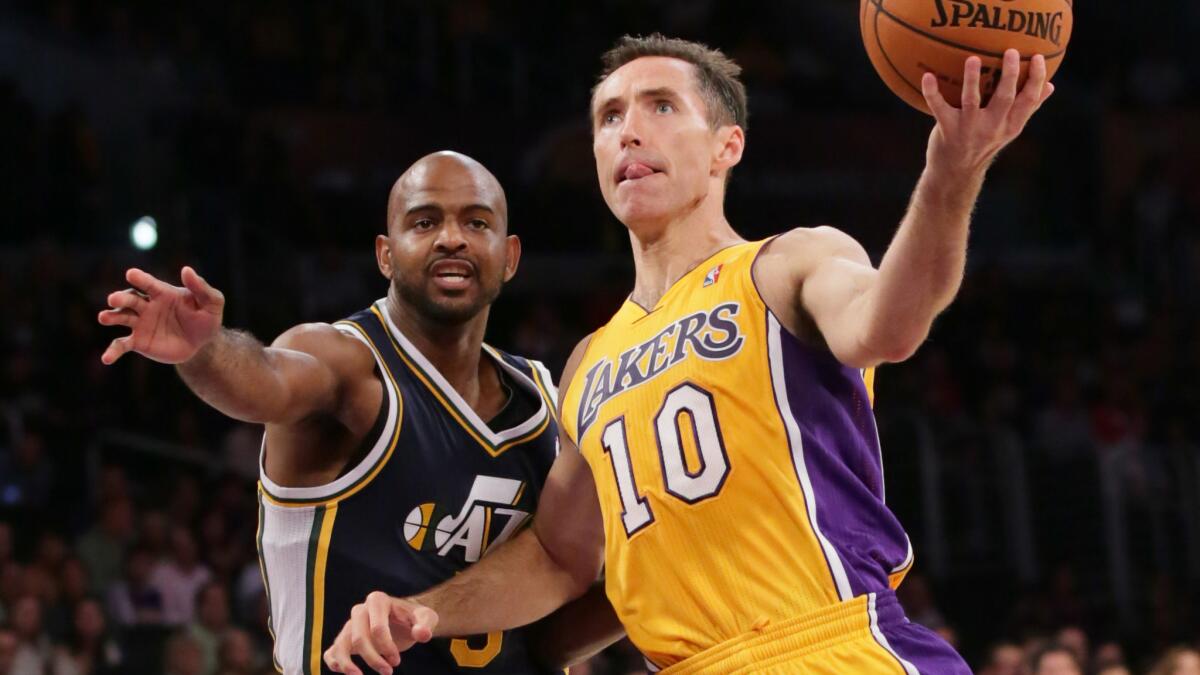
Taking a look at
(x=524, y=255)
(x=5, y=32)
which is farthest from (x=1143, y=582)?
(x=5, y=32)

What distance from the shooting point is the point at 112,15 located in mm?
15773

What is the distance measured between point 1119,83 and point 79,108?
11392mm

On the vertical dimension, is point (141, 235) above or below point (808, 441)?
above

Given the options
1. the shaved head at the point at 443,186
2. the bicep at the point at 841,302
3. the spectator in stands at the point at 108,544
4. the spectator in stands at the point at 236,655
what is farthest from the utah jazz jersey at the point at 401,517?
the spectator in stands at the point at 108,544

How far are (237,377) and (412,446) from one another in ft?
2.78

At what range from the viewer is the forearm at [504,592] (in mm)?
4598

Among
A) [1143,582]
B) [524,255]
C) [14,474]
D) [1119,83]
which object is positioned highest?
[1119,83]

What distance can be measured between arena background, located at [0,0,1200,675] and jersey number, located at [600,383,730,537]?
6316 millimetres

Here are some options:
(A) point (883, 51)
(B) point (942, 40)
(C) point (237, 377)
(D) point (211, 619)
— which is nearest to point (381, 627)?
(C) point (237, 377)

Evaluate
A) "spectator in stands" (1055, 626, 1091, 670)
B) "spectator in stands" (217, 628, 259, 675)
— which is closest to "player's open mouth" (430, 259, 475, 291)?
"spectator in stands" (217, 628, 259, 675)

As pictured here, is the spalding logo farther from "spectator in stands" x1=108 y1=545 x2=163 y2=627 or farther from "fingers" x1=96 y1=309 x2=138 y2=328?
"spectator in stands" x1=108 y1=545 x2=163 y2=627

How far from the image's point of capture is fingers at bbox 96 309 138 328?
374cm

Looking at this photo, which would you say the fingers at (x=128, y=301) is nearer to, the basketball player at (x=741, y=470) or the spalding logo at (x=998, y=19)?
the basketball player at (x=741, y=470)

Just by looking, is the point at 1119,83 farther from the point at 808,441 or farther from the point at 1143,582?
the point at 808,441
